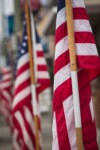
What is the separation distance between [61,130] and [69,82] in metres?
0.72

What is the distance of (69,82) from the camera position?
733cm

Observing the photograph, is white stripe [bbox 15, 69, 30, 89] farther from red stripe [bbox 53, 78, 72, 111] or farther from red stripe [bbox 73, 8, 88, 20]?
red stripe [bbox 73, 8, 88, 20]

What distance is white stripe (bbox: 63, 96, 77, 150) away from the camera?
23.9 ft

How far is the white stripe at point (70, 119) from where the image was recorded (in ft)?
23.9

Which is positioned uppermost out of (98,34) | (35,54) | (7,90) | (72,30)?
(72,30)

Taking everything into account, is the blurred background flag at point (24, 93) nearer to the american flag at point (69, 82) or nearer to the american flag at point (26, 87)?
the american flag at point (26, 87)

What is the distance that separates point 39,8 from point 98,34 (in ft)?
91.2

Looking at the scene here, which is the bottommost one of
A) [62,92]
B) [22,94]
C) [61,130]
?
[22,94]

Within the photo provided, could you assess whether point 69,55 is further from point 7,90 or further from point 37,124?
point 7,90

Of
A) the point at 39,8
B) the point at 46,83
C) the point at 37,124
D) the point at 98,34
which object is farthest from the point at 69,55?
the point at 39,8

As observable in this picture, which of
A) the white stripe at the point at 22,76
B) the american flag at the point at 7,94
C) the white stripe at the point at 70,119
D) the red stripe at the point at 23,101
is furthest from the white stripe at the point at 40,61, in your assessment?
the american flag at the point at 7,94

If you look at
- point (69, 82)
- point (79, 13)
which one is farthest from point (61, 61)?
point (79, 13)

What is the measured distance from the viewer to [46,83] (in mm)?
11398

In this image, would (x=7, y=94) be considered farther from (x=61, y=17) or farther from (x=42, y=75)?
(x=61, y=17)
